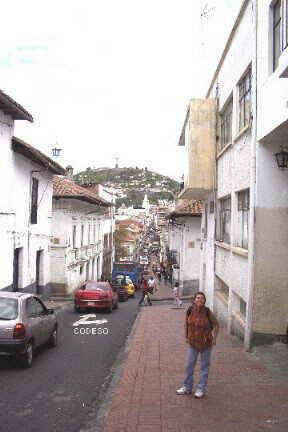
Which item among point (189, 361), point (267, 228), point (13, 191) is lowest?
point (189, 361)

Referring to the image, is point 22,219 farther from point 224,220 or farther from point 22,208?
point 224,220

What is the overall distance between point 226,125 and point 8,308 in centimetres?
963

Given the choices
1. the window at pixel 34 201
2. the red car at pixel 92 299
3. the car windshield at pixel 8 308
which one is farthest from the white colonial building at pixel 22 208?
the car windshield at pixel 8 308

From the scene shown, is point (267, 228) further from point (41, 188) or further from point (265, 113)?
point (41, 188)

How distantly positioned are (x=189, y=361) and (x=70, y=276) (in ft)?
72.0

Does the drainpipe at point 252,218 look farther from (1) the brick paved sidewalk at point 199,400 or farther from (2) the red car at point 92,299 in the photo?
(2) the red car at point 92,299

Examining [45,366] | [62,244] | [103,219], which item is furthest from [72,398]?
[103,219]

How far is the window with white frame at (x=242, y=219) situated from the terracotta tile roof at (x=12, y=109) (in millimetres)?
6737

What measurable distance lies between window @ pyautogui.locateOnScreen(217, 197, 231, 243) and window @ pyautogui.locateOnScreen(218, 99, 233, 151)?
181 centimetres

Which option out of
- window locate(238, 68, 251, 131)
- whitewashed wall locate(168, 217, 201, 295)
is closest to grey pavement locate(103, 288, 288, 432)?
window locate(238, 68, 251, 131)

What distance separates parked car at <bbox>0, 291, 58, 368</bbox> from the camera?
8789mm

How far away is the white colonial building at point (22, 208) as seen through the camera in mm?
15656

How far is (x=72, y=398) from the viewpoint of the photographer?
7.31 m

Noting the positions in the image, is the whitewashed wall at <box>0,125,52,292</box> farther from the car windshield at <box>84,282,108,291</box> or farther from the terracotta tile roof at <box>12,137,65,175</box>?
the car windshield at <box>84,282,108,291</box>
